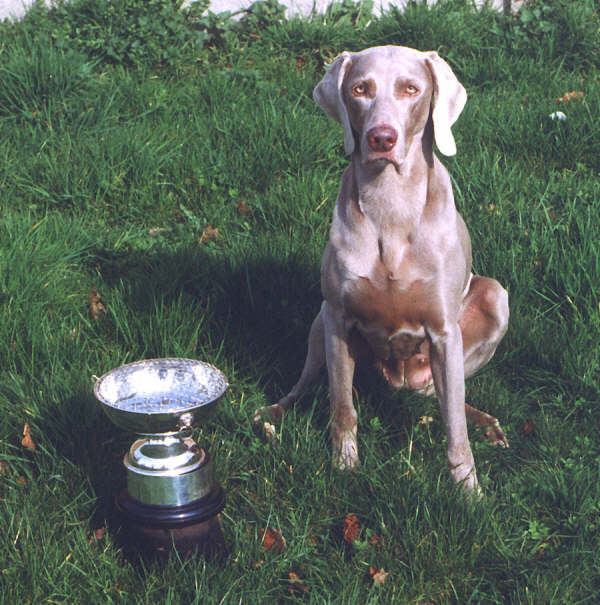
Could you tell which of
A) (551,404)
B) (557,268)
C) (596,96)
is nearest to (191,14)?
(596,96)

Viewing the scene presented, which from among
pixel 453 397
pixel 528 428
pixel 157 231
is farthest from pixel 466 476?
pixel 157 231

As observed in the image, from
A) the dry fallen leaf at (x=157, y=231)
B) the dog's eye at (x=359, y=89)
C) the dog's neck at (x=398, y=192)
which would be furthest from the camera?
the dry fallen leaf at (x=157, y=231)

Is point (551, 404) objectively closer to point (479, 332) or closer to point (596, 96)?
point (479, 332)

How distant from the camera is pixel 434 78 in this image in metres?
2.90

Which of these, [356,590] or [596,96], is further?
[596,96]

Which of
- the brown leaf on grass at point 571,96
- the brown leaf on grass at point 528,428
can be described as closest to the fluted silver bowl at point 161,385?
the brown leaf on grass at point 528,428

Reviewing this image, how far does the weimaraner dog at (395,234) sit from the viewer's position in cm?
284

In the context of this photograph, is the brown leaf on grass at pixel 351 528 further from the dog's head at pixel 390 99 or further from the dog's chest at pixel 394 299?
the dog's head at pixel 390 99

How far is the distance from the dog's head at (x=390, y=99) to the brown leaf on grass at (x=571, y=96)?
252cm

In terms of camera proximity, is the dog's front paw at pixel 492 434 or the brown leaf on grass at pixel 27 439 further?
the dog's front paw at pixel 492 434

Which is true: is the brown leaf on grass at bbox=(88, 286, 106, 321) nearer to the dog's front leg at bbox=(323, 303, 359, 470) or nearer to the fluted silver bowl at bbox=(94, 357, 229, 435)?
the fluted silver bowl at bbox=(94, 357, 229, 435)

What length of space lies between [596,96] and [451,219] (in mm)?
2579

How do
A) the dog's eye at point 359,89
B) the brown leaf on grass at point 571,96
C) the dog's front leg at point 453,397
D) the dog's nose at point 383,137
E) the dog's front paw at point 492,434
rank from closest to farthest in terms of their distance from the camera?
the dog's nose at point 383,137
the dog's eye at point 359,89
the dog's front leg at point 453,397
the dog's front paw at point 492,434
the brown leaf on grass at point 571,96

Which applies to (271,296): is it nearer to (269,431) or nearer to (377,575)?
(269,431)
